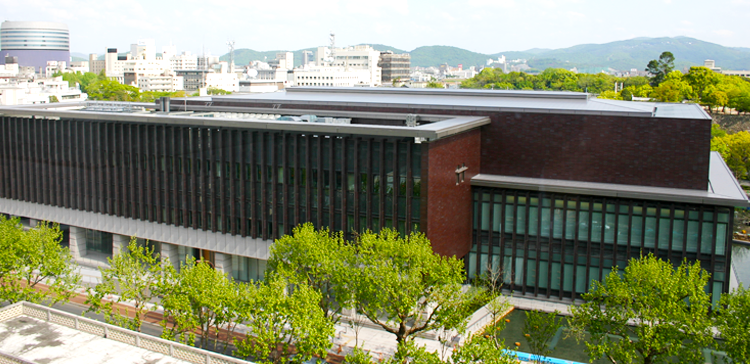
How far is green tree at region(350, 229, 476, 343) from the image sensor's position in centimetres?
2433

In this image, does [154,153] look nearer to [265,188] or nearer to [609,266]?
[265,188]

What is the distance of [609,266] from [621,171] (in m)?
5.13

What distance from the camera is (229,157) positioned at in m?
36.1

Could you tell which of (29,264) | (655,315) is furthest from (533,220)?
(29,264)

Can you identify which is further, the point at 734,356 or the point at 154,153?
the point at 154,153

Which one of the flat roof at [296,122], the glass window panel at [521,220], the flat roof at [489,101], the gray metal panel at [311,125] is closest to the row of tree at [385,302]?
the gray metal panel at [311,125]

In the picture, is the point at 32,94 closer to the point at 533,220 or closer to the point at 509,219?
the point at 509,219

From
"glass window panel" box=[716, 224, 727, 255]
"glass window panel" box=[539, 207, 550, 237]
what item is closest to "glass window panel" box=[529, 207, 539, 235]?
"glass window panel" box=[539, 207, 550, 237]

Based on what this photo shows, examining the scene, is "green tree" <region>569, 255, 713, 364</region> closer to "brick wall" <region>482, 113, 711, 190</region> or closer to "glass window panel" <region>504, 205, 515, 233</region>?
"brick wall" <region>482, 113, 711, 190</region>

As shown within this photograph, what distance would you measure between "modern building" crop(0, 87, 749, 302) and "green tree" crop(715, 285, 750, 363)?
387 inches

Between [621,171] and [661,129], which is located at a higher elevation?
[661,129]

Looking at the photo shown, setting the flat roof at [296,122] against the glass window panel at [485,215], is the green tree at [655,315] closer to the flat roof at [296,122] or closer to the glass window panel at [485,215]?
the flat roof at [296,122]

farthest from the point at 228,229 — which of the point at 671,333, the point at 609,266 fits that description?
the point at 671,333

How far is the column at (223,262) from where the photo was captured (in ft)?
124
